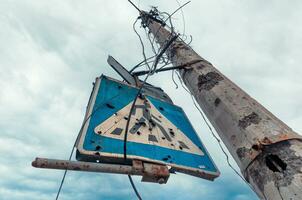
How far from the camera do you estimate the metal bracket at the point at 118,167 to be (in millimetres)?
1537

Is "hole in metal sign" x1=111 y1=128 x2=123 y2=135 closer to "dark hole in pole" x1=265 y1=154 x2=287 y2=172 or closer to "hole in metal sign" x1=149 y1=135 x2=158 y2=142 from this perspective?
"hole in metal sign" x1=149 y1=135 x2=158 y2=142

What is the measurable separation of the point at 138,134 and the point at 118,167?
505mm

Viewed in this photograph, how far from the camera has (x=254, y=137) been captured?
1511 mm

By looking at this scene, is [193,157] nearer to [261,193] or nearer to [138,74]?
[261,193]

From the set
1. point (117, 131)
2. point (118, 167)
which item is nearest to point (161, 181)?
point (118, 167)

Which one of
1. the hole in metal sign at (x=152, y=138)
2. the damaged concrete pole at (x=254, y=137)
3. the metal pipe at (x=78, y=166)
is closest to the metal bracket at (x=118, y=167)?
the metal pipe at (x=78, y=166)

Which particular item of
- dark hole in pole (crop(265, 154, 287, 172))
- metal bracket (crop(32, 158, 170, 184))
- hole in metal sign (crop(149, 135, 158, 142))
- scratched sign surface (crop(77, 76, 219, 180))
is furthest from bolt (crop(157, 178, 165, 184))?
dark hole in pole (crop(265, 154, 287, 172))

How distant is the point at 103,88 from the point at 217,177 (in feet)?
4.15

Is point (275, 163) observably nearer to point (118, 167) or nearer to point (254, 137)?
point (254, 137)

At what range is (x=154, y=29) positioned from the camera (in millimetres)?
4316

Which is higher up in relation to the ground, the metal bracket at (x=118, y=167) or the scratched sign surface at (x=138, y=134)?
the scratched sign surface at (x=138, y=134)

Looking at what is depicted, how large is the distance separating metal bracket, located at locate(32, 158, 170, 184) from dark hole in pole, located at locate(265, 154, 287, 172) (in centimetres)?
67

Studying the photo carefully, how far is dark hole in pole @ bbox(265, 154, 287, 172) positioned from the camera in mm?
1323

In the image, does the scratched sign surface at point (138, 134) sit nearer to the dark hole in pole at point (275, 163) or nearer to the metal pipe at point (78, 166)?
the metal pipe at point (78, 166)
